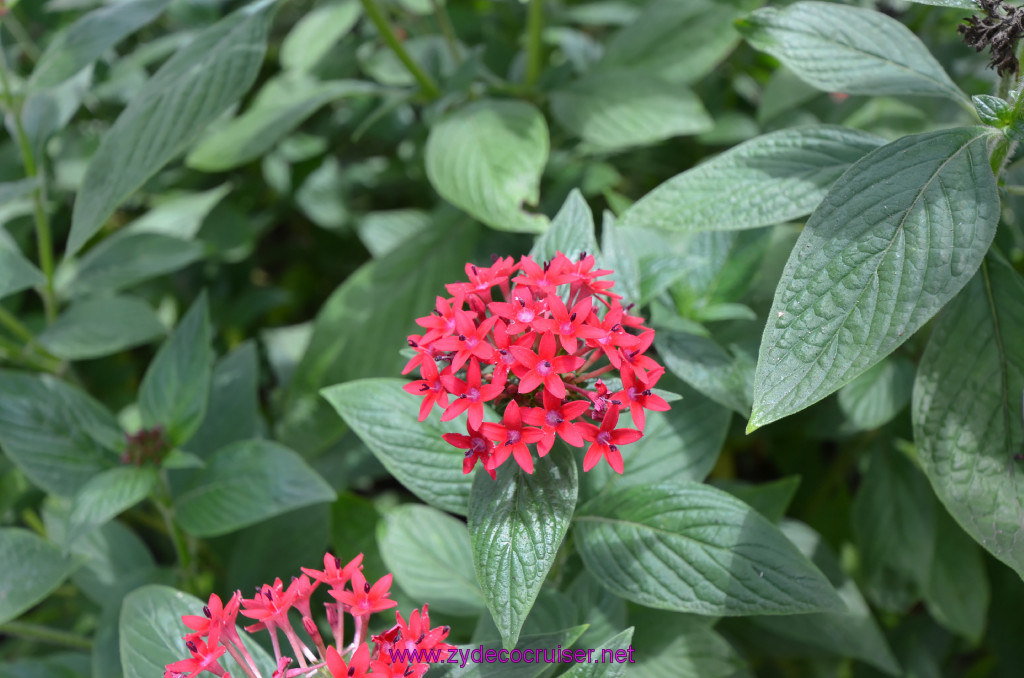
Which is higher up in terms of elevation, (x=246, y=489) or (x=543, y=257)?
(x=543, y=257)

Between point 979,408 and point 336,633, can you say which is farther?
point 979,408

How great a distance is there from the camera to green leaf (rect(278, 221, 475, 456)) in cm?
135

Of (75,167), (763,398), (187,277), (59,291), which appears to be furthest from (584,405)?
(75,167)

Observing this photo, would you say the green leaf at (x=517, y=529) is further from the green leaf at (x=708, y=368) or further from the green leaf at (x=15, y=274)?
the green leaf at (x=15, y=274)

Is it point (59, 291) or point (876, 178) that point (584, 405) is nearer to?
point (876, 178)

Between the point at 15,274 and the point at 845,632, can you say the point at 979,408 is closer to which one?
the point at 845,632

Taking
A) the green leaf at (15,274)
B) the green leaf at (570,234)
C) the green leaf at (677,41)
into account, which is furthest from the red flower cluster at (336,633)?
the green leaf at (677,41)

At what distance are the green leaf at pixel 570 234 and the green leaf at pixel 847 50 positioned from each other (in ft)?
1.09

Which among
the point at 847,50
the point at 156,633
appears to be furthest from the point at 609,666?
the point at 847,50

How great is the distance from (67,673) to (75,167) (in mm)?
1123

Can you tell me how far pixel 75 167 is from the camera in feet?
5.62

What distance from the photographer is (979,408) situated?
2.80 ft

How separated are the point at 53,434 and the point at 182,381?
0.19 m

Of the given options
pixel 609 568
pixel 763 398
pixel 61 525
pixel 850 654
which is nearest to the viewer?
pixel 763 398
